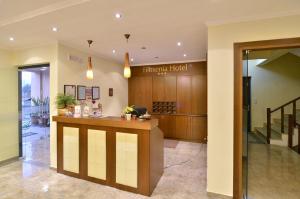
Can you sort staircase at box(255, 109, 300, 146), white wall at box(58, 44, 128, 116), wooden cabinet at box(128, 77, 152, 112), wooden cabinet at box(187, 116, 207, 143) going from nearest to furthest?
white wall at box(58, 44, 128, 116) → staircase at box(255, 109, 300, 146) → wooden cabinet at box(187, 116, 207, 143) → wooden cabinet at box(128, 77, 152, 112)

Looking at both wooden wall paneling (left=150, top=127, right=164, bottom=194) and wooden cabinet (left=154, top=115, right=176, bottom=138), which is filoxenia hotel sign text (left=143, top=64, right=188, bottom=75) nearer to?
wooden cabinet (left=154, top=115, right=176, bottom=138)

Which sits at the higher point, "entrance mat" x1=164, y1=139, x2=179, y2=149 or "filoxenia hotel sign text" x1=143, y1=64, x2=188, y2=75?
"filoxenia hotel sign text" x1=143, y1=64, x2=188, y2=75

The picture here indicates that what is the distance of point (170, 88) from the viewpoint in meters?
6.58

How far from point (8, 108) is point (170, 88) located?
16.0 feet

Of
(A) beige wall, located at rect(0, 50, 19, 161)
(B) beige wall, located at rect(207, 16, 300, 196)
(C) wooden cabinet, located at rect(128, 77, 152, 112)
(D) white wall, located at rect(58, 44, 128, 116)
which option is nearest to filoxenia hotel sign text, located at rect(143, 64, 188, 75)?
(C) wooden cabinet, located at rect(128, 77, 152, 112)

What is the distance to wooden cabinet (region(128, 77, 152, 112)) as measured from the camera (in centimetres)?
690

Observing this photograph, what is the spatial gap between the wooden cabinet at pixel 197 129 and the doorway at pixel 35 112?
4.52 metres

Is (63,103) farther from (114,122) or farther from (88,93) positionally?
(114,122)

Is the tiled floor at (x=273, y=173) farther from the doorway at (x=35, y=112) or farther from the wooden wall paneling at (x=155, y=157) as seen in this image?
the doorway at (x=35, y=112)

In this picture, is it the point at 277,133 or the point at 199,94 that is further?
the point at 199,94

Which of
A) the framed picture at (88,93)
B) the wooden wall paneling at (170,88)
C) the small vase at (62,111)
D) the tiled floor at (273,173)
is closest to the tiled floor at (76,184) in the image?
the tiled floor at (273,173)

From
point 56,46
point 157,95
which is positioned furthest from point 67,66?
point 157,95

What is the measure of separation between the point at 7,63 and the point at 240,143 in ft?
18.1

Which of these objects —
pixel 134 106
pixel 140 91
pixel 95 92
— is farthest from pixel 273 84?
pixel 95 92
